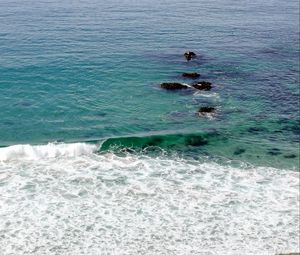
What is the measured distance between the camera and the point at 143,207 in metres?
31.4

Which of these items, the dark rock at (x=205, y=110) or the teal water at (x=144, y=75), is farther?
the dark rock at (x=205, y=110)

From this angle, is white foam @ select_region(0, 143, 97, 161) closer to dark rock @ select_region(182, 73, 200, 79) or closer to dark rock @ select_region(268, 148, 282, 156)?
dark rock @ select_region(268, 148, 282, 156)

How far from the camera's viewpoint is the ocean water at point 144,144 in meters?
28.8

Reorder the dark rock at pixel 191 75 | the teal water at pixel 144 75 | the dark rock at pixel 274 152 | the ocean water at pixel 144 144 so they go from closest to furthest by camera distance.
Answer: the ocean water at pixel 144 144, the dark rock at pixel 274 152, the teal water at pixel 144 75, the dark rock at pixel 191 75

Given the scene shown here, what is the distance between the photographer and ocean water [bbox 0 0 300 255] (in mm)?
28828

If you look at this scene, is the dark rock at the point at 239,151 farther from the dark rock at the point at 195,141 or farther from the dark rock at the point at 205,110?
the dark rock at the point at 205,110

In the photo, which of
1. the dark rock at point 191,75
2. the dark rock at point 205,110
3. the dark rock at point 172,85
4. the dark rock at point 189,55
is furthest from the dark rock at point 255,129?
the dark rock at point 189,55

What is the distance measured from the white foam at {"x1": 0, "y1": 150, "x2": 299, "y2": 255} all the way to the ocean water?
106 millimetres

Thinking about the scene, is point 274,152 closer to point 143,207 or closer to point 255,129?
point 255,129

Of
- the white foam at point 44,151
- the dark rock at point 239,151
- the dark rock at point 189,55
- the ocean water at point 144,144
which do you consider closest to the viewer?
the ocean water at point 144,144

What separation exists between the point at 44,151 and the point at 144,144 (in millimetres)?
8508

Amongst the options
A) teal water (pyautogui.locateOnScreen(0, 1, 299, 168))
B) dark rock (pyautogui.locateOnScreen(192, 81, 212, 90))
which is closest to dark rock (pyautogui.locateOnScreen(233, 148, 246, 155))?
teal water (pyautogui.locateOnScreen(0, 1, 299, 168))

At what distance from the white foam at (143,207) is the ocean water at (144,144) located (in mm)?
106

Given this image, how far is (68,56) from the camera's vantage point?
2443 inches
